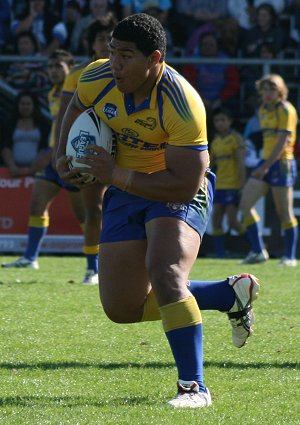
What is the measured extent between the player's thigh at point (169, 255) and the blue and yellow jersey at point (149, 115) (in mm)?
400

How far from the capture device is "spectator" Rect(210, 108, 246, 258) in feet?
44.7

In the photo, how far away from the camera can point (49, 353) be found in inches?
250

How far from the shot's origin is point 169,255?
5035 mm

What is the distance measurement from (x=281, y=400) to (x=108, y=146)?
154 cm

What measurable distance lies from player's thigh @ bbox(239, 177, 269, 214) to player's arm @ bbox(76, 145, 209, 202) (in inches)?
292

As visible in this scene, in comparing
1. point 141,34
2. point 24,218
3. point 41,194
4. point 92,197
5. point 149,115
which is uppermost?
point 141,34

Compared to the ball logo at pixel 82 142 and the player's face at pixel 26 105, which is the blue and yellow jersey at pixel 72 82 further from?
the player's face at pixel 26 105

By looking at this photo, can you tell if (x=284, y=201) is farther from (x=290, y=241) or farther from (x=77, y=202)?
(x=77, y=202)

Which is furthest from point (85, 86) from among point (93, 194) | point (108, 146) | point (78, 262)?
point (78, 262)

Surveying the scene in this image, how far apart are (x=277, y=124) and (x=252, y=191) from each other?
853mm

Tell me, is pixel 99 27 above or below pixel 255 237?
above

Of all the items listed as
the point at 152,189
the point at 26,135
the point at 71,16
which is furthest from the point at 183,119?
the point at 71,16

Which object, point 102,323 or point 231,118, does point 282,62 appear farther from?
point 102,323

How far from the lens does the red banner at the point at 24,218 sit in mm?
14039
